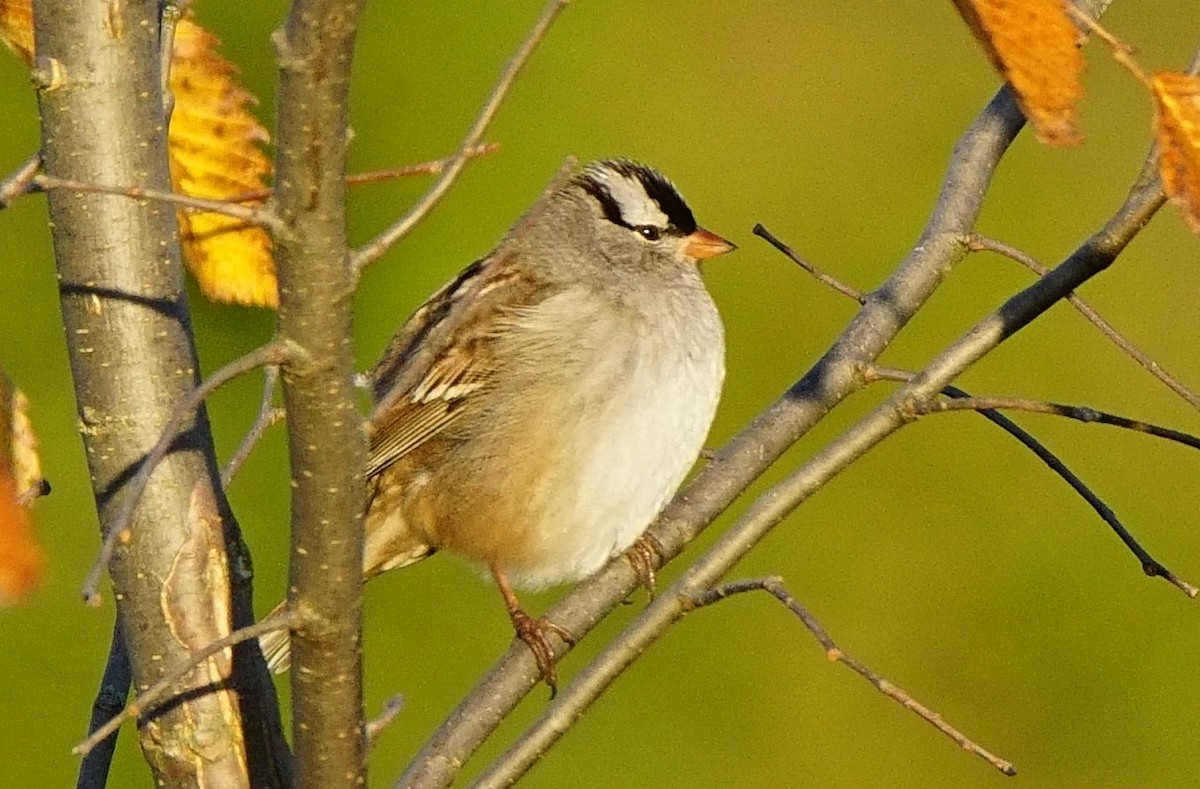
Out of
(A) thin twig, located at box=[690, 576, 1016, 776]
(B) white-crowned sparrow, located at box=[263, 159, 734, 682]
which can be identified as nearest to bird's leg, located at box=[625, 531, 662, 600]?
(B) white-crowned sparrow, located at box=[263, 159, 734, 682]

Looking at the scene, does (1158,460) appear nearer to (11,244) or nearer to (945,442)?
(945,442)

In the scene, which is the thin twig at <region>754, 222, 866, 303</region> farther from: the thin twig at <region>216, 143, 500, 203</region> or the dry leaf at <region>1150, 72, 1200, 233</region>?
the dry leaf at <region>1150, 72, 1200, 233</region>

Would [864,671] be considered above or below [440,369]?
above

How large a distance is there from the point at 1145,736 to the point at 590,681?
2.64 m

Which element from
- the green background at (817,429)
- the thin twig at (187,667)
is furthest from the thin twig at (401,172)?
the green background at (817,429)

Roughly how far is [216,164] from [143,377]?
0.29m

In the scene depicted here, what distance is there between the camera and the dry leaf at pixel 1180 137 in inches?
47.1

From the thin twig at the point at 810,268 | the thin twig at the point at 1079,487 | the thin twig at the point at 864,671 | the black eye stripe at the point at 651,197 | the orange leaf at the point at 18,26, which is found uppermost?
the orange leaf at the point at 18,26

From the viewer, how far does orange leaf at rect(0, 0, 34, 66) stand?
6.66 feet

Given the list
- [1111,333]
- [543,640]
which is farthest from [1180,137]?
[543,640]

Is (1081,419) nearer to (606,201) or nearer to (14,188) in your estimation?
(14,188)

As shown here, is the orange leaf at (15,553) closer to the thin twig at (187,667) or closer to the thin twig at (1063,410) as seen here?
the thin twig at (187,667)

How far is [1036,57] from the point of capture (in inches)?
48.3

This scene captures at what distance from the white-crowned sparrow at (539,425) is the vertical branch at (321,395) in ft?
4.02
